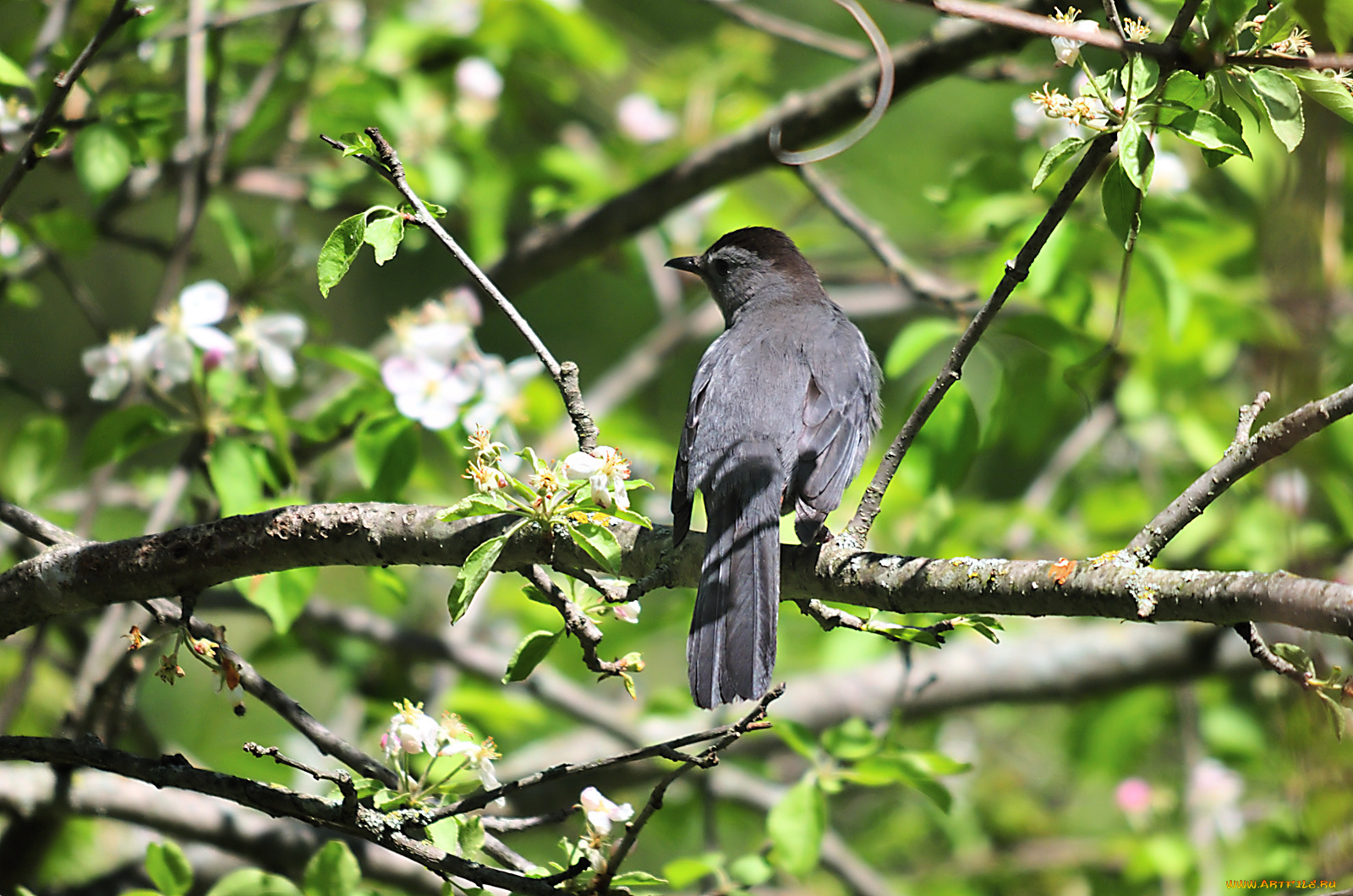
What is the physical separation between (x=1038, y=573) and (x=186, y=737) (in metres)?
4.41

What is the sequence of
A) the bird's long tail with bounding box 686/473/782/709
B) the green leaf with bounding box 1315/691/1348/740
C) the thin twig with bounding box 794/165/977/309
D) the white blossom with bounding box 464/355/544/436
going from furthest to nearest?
the thin twig with bounding box 794/165/977/309 → the white blossom with bounding box 464/355/544/436 → the bird's long tail with bounding box 686/473/782/709 → the green leaf with bounding box 1315/691/1348/740

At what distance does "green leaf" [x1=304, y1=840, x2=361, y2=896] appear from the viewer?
2092mm

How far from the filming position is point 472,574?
175 centimetres

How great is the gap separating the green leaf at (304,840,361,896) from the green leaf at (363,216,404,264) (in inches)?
45.1

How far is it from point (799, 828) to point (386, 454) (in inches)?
53.2

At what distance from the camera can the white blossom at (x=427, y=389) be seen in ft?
8.70

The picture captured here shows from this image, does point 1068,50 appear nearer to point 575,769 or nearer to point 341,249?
point 341,249

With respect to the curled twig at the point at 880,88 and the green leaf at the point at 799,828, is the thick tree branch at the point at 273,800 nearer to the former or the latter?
the green leaf at the point at 799,828

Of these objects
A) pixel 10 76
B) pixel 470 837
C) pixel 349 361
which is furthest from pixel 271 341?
pixel 470 837

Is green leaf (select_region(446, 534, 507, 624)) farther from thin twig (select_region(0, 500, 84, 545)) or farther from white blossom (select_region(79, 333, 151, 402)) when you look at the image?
white blossom (select_region(79, 333, 151, 402))

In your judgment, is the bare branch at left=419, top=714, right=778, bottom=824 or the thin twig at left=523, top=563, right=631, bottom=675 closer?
the bare branch at left=419, top=714, right=778, bottom=824

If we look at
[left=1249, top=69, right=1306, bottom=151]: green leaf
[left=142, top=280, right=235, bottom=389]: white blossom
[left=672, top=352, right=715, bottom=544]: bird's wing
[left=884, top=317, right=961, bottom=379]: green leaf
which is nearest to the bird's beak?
[left=672, top=352, right=715, bottom=544]: bird's wing

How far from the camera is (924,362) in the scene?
6969 mm

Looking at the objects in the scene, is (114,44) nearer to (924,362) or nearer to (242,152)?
(242,152)
